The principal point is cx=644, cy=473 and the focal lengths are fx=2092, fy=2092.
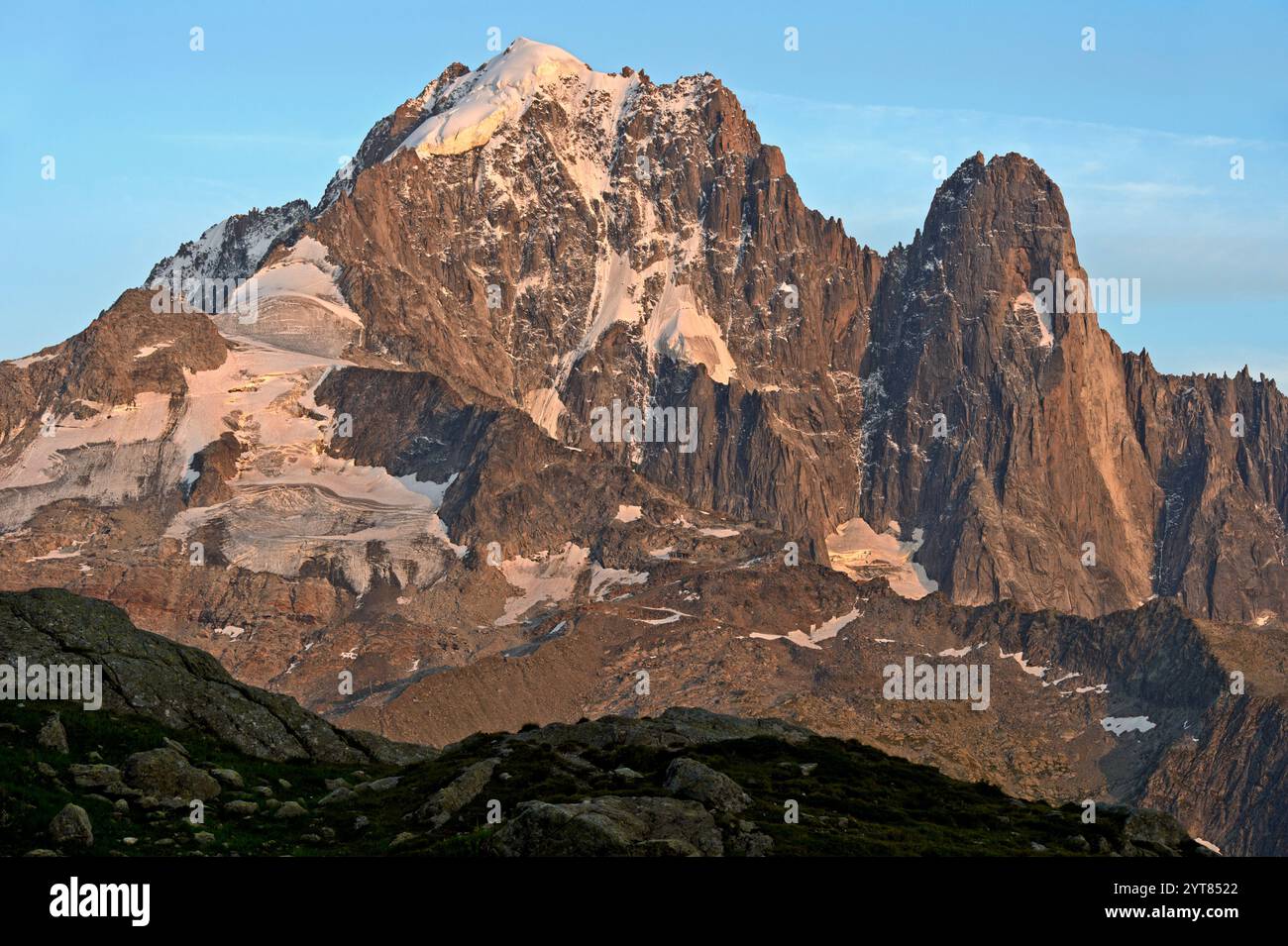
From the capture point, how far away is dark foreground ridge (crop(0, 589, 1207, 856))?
250ft

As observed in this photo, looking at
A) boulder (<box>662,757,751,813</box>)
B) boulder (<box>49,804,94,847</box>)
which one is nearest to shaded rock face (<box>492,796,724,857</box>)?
boulder (<box>662,757,751,813</box>)

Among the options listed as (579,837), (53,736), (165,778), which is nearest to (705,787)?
(579,837)

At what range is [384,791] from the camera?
92.5m

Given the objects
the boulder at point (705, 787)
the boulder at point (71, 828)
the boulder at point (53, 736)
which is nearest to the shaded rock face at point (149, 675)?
the boulder at point (53, 736)

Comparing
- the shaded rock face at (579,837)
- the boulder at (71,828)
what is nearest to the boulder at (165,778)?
the boulder at (71,828)

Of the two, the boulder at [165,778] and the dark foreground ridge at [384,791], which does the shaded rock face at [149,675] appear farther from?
the boulder at [165,778]

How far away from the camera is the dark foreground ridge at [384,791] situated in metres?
76.1

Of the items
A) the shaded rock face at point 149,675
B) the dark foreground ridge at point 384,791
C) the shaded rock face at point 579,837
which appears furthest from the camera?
the shaded rock face at point 149,675

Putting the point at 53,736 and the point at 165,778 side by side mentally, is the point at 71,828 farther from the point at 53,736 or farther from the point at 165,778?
the point at 53,736

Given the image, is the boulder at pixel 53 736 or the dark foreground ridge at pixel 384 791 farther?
the boulder at pixel 53 736

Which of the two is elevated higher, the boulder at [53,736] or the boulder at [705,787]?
the boulder at [53,736]

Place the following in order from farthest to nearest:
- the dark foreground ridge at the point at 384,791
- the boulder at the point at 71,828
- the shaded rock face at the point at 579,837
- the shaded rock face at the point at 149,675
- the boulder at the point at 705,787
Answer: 1. the shaded rock face at the point at 149,675
2. the boulder at the point at 705,787
3. the dark foreground ridge at the point at 384,791
4. the shaded rock face at the point at 579,837
5. the boulder at the point at 71,828
